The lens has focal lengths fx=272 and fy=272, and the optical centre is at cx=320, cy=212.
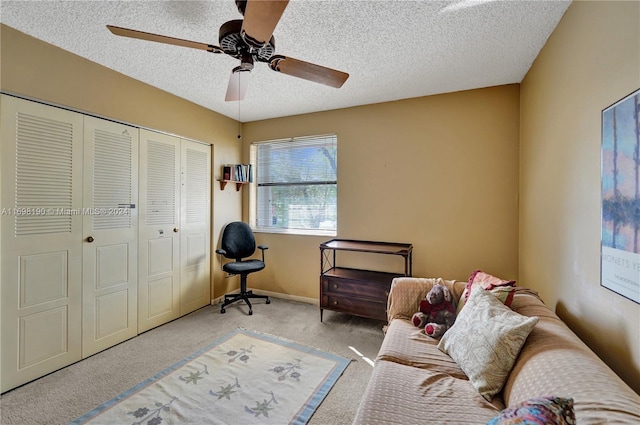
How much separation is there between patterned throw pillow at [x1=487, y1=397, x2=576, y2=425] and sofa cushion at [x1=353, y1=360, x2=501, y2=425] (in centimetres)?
48

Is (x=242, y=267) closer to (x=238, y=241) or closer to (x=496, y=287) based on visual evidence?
(x=238, y=241)

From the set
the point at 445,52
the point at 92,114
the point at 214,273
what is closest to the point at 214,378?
the point at 214,273

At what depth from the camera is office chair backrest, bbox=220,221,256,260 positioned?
3564 mm

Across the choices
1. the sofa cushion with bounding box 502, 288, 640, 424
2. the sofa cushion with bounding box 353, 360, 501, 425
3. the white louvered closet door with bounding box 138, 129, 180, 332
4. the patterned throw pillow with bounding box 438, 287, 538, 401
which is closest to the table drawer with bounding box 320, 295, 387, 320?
the patterned throw pillow with bounding box 438, 287, 538, 401

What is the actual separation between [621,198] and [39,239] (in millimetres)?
3498

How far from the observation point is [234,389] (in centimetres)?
192

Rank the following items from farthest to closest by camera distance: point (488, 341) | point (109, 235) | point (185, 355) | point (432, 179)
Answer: point (432, 179) < point (109, 235) < point (185, 355) < point (488, 341)

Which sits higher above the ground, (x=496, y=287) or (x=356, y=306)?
(x=496, y=287)

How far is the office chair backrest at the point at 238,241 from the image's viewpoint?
356cm

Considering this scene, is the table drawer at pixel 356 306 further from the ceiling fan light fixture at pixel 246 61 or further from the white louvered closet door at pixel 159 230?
the ceiling fan light fixture at pixel 246 61

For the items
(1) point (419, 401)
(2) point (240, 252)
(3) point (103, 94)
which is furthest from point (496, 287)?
(3) point (103, 94)

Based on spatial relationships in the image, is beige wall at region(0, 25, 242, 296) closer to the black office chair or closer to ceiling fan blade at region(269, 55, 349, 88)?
the black office chair

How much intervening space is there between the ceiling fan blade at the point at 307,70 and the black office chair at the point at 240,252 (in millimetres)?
2220

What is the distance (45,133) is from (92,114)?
0.39m
